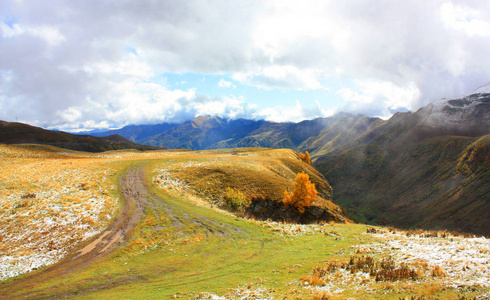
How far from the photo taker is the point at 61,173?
41.2m

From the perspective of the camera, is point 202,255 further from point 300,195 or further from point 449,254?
point 300,195

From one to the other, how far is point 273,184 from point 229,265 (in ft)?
122

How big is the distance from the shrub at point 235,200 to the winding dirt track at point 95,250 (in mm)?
13975

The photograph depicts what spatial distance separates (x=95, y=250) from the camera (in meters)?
20.2

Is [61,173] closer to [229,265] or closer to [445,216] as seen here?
[229,265]

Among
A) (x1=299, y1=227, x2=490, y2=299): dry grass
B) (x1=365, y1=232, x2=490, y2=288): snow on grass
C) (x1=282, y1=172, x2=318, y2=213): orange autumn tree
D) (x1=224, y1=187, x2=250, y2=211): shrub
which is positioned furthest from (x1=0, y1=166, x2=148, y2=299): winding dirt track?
(x1=282, y1=172, x2=318, y2=213): orange autumn tree

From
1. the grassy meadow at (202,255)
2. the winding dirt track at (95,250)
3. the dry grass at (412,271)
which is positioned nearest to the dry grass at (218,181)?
the grassy meadow at (202,255)

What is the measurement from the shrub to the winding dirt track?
13975mm

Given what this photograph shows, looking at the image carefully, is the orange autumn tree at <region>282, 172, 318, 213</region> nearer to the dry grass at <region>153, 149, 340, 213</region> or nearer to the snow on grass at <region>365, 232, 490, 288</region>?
the dry grass at <region>153, 149, 340, 213</region>

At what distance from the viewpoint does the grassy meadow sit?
10750 mm

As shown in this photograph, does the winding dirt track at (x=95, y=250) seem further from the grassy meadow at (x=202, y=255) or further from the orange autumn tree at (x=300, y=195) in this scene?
the orange autumn tree at (x=300, y=195)

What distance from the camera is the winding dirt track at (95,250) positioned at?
14625 mm

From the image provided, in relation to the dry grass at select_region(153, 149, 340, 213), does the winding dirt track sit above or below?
below

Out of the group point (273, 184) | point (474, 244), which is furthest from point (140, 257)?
point (273, 184)
